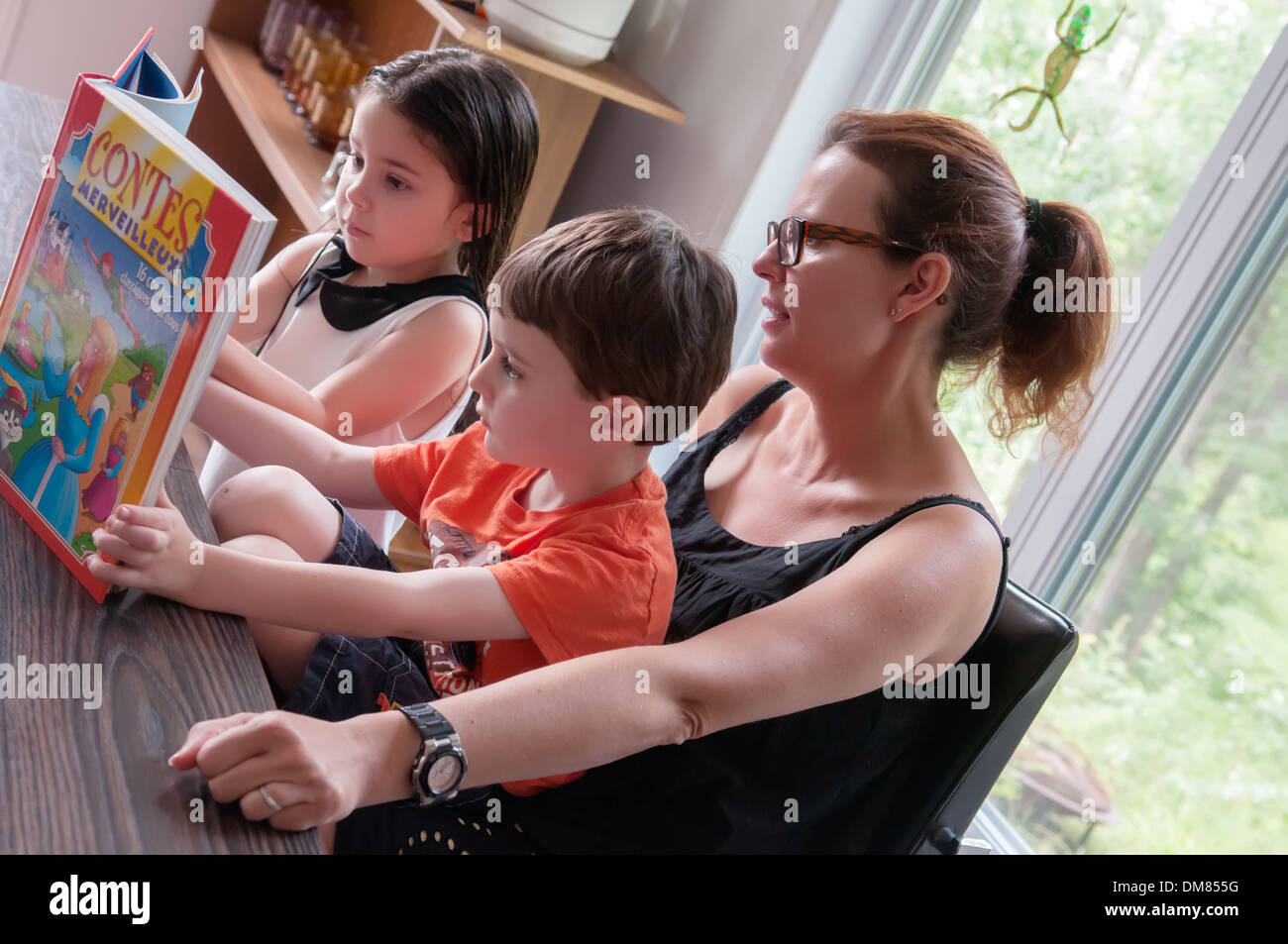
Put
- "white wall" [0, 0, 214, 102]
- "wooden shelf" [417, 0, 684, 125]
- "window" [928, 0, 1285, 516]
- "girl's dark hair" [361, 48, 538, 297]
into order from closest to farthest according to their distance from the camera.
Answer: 1. "girl's dark hair" [361, 48, 538, 297]
2. "window" [928, 0, 1285, 516]
3. "wooden shelf" [417, 0, 684, 125]
4. "white wall" [0, 0, 214, 102]

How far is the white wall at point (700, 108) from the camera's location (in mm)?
2342

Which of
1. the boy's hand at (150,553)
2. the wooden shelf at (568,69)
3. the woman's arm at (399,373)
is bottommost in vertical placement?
the woman's arm at (399,373)

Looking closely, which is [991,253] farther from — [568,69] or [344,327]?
[568,69]

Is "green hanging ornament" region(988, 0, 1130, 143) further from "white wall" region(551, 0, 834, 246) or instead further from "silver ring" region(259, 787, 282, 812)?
"silver ring" region(259, 787, 282, 812)

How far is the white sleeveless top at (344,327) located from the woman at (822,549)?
410mm

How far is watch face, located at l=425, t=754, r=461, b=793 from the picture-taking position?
761 mm

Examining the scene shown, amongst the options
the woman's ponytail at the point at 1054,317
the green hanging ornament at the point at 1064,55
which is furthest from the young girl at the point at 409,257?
the green hanging ornament at the point at 1064,55

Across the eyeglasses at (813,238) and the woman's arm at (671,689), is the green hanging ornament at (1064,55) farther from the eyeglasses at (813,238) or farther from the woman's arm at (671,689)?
the woman's arm at (671,689)

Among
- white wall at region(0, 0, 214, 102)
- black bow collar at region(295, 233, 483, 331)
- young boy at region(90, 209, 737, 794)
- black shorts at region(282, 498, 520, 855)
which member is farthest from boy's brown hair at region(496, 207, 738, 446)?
white wall at region(0, 0, 214, 102)

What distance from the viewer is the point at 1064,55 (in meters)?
1.95

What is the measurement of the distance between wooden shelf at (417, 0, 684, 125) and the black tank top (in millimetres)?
1413

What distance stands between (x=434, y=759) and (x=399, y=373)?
0.85 m
